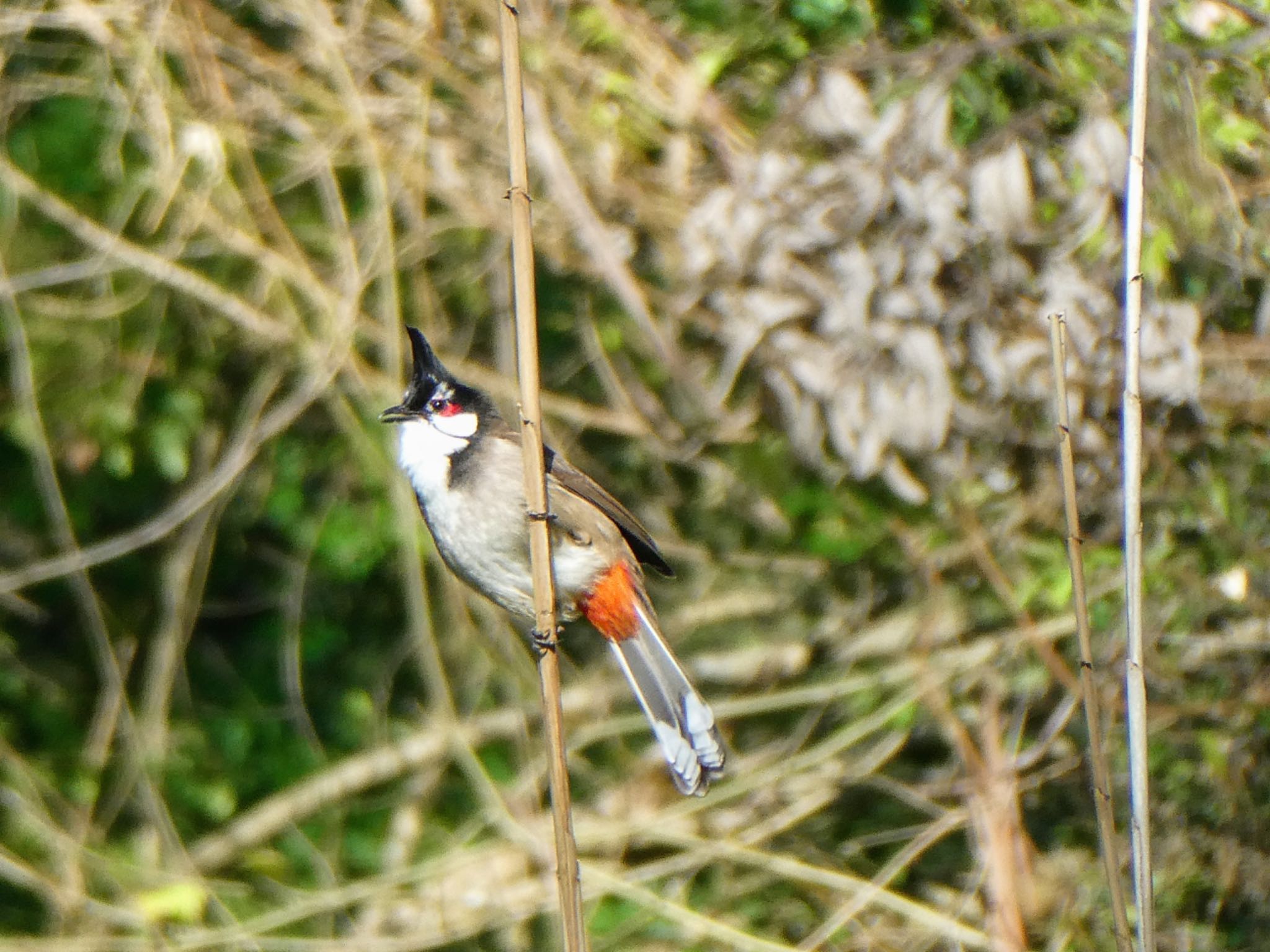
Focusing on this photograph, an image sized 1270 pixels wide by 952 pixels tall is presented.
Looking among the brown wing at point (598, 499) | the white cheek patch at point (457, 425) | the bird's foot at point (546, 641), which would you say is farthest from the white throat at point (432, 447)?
the bird's foot at point (546, 641)

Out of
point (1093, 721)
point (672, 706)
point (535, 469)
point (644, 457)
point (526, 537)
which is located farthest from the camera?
point (644, 457)

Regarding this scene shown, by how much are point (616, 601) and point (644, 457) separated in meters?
1.90

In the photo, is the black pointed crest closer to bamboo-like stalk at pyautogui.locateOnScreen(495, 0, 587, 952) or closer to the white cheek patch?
the white cheek patch

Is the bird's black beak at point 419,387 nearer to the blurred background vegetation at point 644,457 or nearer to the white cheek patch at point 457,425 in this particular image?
the white cheek patch at point 457,425

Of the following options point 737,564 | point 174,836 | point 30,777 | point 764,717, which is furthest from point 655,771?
point 30,777

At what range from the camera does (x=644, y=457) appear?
503 centimetres

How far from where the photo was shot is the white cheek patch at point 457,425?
3141mm

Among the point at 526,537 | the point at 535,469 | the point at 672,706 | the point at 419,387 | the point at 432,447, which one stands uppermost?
the point at 535,469

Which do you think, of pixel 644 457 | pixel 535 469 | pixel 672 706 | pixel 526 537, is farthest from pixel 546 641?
pixel 644 457

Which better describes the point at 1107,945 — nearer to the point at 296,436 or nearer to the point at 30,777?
the point at 296,436

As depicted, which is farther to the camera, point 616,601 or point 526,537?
point 616,601

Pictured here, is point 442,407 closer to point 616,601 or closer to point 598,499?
point 598,499

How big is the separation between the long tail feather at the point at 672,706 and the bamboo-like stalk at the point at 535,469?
0.83 metres

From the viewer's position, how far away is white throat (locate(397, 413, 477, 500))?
306 cm
